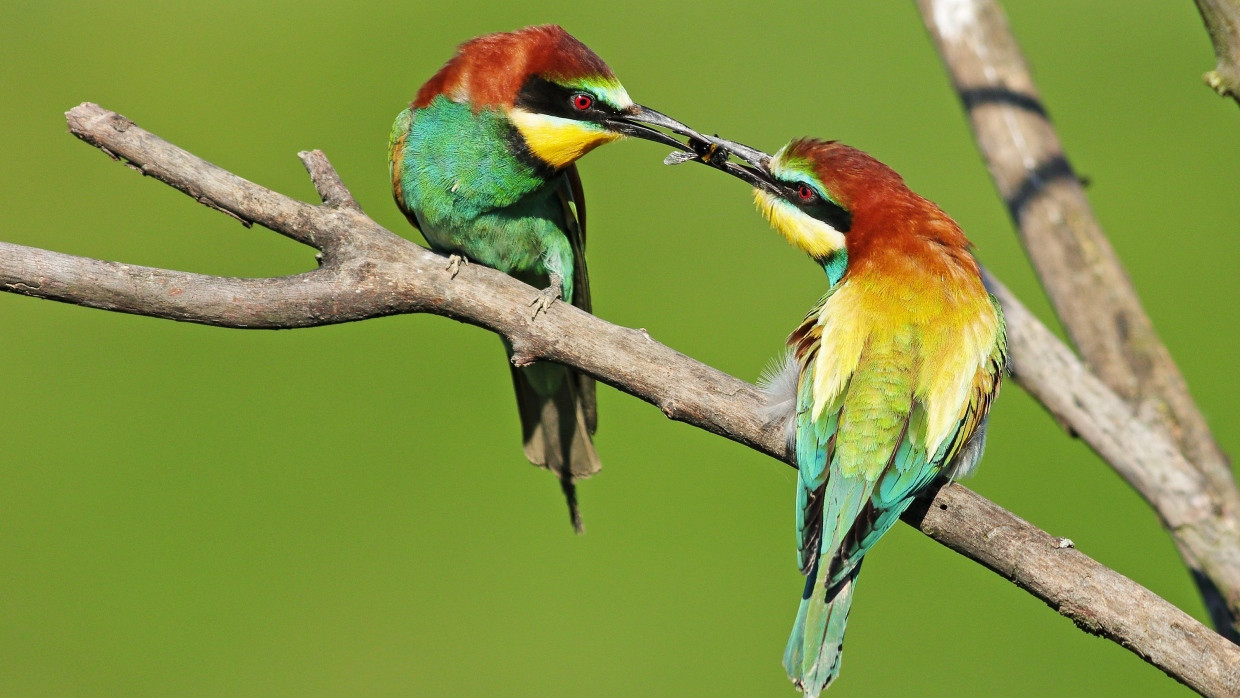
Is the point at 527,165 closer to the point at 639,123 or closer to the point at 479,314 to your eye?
the point at 639,123

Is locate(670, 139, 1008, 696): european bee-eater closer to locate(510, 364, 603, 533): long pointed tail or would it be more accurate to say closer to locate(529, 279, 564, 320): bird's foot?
locate(529, 279, 564, 320): bird's foot

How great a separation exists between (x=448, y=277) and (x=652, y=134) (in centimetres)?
67

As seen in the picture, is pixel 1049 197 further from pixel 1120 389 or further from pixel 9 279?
pixel 9 279

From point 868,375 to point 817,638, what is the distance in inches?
17.7

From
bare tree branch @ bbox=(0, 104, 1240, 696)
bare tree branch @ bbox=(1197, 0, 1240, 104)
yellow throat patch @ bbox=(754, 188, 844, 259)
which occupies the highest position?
bare tree branch @ bbox=(1197, 0, 1240, 104)

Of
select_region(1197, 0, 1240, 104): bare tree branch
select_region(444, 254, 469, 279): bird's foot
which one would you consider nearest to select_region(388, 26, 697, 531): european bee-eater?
select_region(444, 254, 469, 279): bird's foot

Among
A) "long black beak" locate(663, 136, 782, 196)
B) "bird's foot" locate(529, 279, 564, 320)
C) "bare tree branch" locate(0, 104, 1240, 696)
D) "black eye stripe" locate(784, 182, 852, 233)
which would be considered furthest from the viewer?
"long black beak" locate(663, 136, 782, 196)

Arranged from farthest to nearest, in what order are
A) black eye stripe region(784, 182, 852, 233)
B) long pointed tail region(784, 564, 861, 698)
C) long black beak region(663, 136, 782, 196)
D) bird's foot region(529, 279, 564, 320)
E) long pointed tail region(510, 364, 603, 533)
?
long pointed tail region(510, 364, 603, 533)
long black beak region(663, 136, 782, 196)
black eye stripe region(784, 182, 852, 233)
bird's foot region(529, 279, 564, 320)
long pointed tail region(784, 564, 861, 698)

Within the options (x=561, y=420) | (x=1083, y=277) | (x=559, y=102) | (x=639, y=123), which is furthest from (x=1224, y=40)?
(x=561, y=420)

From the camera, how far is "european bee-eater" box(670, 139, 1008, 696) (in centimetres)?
182

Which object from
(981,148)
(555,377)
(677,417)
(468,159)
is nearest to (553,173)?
(468,159)

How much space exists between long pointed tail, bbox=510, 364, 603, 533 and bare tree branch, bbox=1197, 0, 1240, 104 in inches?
59.7

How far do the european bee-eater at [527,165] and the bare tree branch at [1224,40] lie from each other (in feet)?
3.40

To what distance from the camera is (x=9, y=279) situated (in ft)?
5.71
